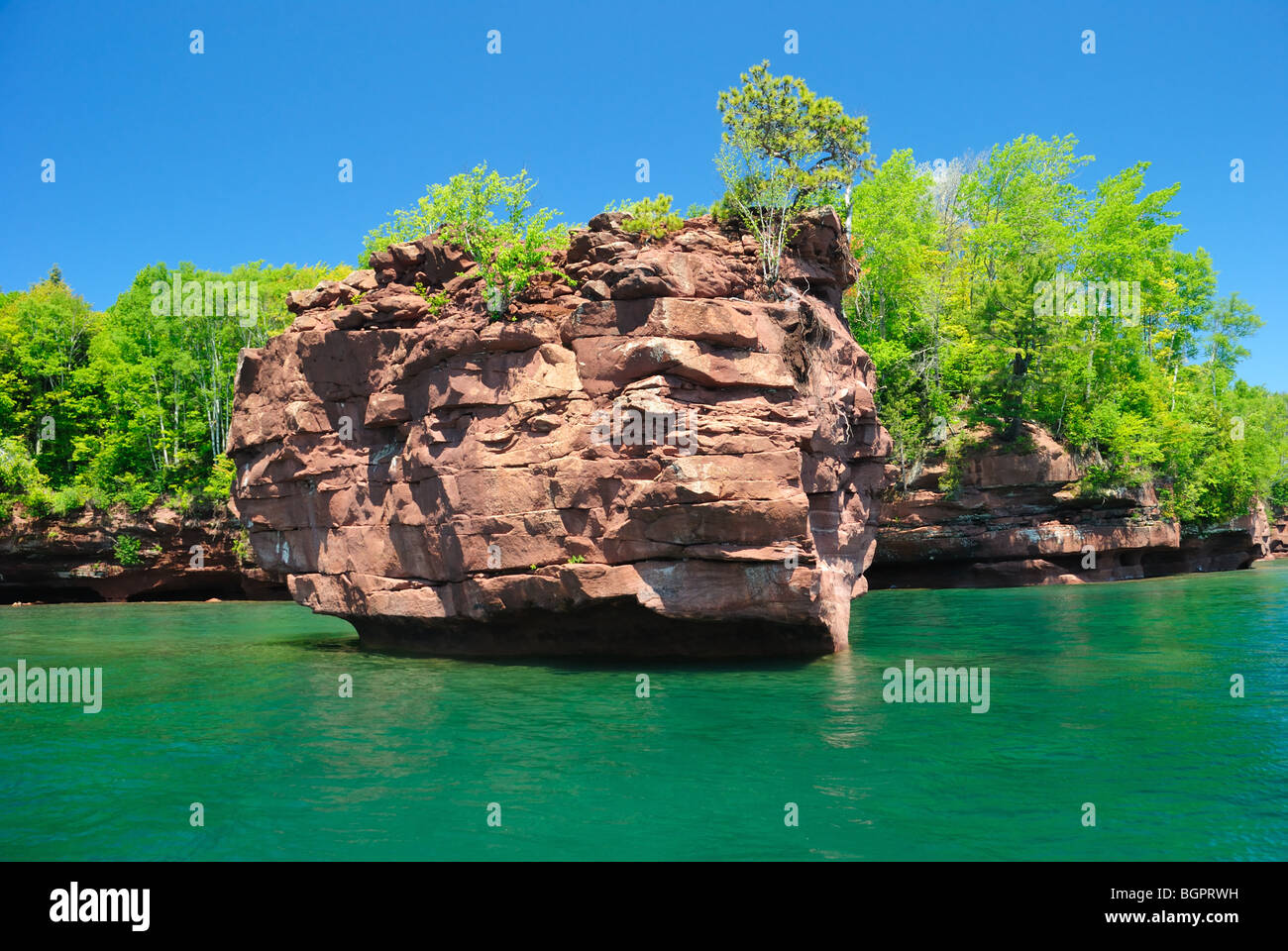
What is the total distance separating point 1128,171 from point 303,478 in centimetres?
4612

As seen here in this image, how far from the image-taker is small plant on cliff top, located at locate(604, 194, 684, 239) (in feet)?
67.2

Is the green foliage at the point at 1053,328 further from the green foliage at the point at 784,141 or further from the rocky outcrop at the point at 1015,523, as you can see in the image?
the green foliage at the point at 784,141

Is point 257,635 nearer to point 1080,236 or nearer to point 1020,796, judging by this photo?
point 1020,796

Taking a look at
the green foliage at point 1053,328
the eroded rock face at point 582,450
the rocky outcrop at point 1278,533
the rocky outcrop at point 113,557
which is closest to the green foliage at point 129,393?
the rocky outcrop at point 113,557

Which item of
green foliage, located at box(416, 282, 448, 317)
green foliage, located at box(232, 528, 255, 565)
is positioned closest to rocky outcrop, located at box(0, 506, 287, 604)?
green foliage, located at box(232, 528, 255, 565)

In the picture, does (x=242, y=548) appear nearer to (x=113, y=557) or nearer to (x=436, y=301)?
(x=113, y=557)

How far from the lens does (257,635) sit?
90.6 feet

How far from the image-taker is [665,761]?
11562 mm

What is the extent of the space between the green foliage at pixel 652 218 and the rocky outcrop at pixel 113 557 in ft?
99.2

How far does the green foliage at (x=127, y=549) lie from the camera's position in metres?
42.8

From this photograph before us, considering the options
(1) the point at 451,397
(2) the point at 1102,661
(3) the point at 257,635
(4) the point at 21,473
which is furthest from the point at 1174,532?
(4) the point at 21,473

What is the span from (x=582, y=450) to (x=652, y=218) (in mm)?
6434

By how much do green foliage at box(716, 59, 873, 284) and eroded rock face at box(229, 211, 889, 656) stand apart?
3.96ft

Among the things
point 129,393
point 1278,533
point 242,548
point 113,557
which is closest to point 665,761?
point 242,548
